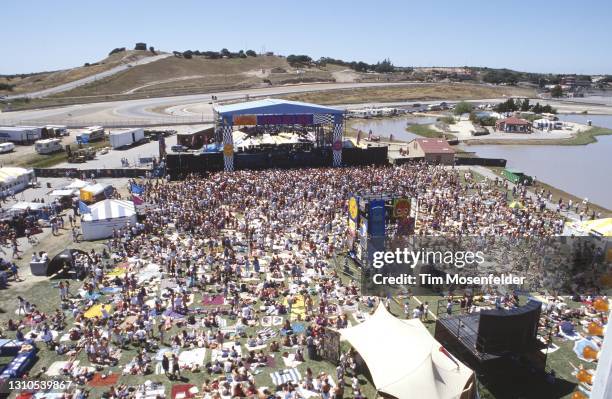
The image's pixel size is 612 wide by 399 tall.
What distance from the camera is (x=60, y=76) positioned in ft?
392

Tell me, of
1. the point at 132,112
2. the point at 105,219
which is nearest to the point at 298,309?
the point at 105,219

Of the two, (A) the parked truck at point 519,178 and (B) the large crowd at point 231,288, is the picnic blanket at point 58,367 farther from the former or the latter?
(A) the parked truck at point 519,178

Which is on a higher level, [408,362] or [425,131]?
[408,362]

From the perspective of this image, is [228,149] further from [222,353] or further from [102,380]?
[102,380]

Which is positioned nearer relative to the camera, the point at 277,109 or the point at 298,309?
the point at 298,309

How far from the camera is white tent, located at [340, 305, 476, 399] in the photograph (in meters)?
10.7

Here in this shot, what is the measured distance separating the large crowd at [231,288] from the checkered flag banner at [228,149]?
7.43 meters

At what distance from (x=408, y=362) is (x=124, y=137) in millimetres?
44996

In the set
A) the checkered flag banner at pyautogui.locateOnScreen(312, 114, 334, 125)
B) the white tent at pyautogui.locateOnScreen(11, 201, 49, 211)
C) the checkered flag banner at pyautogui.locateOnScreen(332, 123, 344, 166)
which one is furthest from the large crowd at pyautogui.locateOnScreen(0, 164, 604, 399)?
the checkered flag banner at pyautogui.locateOnScreen(312, 114, 334, 125)

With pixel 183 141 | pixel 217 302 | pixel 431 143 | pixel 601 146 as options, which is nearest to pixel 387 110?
pixel 601 146

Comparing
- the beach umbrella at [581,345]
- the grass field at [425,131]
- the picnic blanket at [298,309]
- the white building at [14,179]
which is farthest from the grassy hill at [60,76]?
the beach umbrella at [581,345]

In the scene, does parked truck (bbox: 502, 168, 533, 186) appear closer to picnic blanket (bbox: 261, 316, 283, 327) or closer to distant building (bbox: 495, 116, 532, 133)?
picnic blanket (bbox: 261, 316, 283, 327)

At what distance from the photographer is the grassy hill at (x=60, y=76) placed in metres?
108

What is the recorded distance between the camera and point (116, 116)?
7169cm
